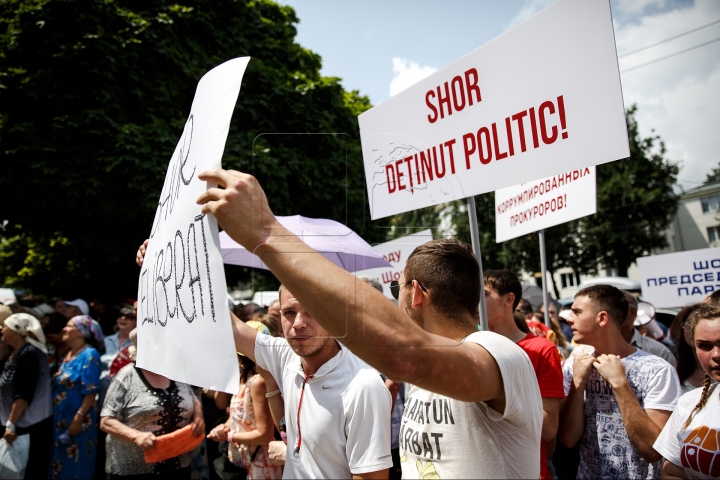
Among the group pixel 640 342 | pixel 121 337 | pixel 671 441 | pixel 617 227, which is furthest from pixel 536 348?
pixel 617 227

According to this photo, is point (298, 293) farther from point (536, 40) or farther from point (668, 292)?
point (668, 292)

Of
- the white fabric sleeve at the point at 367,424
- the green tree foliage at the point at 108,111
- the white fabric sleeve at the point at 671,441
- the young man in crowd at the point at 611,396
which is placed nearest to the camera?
the white fabric sleeve at the point at 367,424

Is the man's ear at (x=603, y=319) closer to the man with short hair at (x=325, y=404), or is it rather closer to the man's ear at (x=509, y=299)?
the man's ear at (x=509, y=299)

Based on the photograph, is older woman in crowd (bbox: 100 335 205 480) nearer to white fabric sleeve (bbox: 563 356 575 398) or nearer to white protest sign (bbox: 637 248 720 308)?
white fabric sleeve (bbox: 563 356 575 398)

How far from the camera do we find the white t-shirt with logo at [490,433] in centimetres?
128

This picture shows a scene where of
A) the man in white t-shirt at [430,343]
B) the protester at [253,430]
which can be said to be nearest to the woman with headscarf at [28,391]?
the protester at [253,430]

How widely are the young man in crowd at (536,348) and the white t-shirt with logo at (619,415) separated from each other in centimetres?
26

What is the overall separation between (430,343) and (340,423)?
3.78 feet

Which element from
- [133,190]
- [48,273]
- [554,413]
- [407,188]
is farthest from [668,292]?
[48,273]

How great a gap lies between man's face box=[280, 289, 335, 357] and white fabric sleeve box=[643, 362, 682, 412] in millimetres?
1660

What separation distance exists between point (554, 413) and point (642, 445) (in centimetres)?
42

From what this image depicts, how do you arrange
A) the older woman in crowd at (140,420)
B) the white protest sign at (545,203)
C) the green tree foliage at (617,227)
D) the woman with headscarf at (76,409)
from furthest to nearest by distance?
the green tree foliage at (617,227) → the woman with headscarf at (76,409) → the white protest sign at (545,203) → the older woman in crowd at (140,420)

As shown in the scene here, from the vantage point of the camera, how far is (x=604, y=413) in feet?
9.00

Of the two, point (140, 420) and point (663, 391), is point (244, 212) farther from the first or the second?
point (140, 420)
